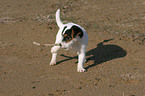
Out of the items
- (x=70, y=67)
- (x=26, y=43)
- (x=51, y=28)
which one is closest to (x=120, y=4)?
(x=51, y=28)

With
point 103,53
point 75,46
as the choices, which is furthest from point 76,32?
point 103,53

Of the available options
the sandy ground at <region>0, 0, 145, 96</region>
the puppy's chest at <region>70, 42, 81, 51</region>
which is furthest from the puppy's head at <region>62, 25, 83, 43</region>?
the sandy ground at <region>0, 0, 145, 96</region>

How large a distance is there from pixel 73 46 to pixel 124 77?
145cm

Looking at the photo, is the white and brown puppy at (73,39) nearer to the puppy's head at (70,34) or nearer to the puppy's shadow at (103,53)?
the puppy's head at (70,34)

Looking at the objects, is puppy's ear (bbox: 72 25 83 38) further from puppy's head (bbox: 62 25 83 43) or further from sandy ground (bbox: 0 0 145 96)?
sandy ground (bbox: 0 0 145 96)

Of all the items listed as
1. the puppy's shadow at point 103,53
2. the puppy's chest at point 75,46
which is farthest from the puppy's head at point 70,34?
the puppy's shadow at point 103,53

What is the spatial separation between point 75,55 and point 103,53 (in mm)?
872

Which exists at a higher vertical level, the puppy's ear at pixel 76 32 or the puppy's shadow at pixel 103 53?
the puppy's ear at pixel 76 32

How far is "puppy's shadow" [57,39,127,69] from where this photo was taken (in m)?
7.32

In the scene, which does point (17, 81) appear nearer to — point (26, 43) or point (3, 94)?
point (3, 94)

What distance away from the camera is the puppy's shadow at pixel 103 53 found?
7.32 meters

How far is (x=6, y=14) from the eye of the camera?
40.8 feet

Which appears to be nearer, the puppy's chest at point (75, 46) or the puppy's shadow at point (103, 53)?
the puppy's chest at point (75, 46)

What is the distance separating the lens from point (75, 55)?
7730 millimetres
